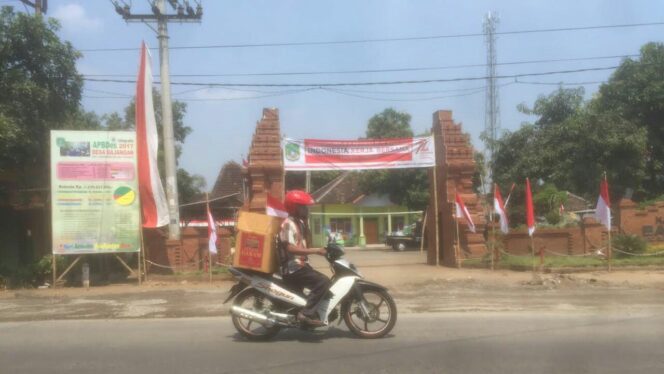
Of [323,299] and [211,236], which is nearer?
[323,299]

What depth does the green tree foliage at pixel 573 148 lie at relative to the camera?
81.5ft

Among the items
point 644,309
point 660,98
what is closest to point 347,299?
point 644,309

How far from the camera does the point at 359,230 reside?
44.4m

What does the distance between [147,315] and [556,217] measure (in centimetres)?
1529

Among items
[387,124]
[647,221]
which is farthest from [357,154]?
[387,124]

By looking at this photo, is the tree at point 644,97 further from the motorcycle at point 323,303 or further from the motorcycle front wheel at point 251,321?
the motorcycle front wheel at point 251,321

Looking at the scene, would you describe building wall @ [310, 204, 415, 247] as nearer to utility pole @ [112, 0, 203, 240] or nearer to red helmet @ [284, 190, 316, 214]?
utility pole @ [112, 0, 203, 240]

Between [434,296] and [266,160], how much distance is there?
6617 millimetres

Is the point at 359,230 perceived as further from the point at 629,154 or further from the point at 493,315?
the point at 493,315

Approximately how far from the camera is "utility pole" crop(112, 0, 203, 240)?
17.1 metres

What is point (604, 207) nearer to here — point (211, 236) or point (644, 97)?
point (211, 236)

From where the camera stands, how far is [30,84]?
14500 millimetres

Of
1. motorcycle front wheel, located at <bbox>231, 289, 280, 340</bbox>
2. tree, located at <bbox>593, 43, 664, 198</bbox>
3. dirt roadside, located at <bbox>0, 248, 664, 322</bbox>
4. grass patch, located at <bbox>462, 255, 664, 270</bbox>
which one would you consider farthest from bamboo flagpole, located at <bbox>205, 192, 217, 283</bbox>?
tree, located at <bbox>593, 43, 664, 198</bbox>

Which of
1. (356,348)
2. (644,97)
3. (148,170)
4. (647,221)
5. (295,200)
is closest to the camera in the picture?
(356,348)
